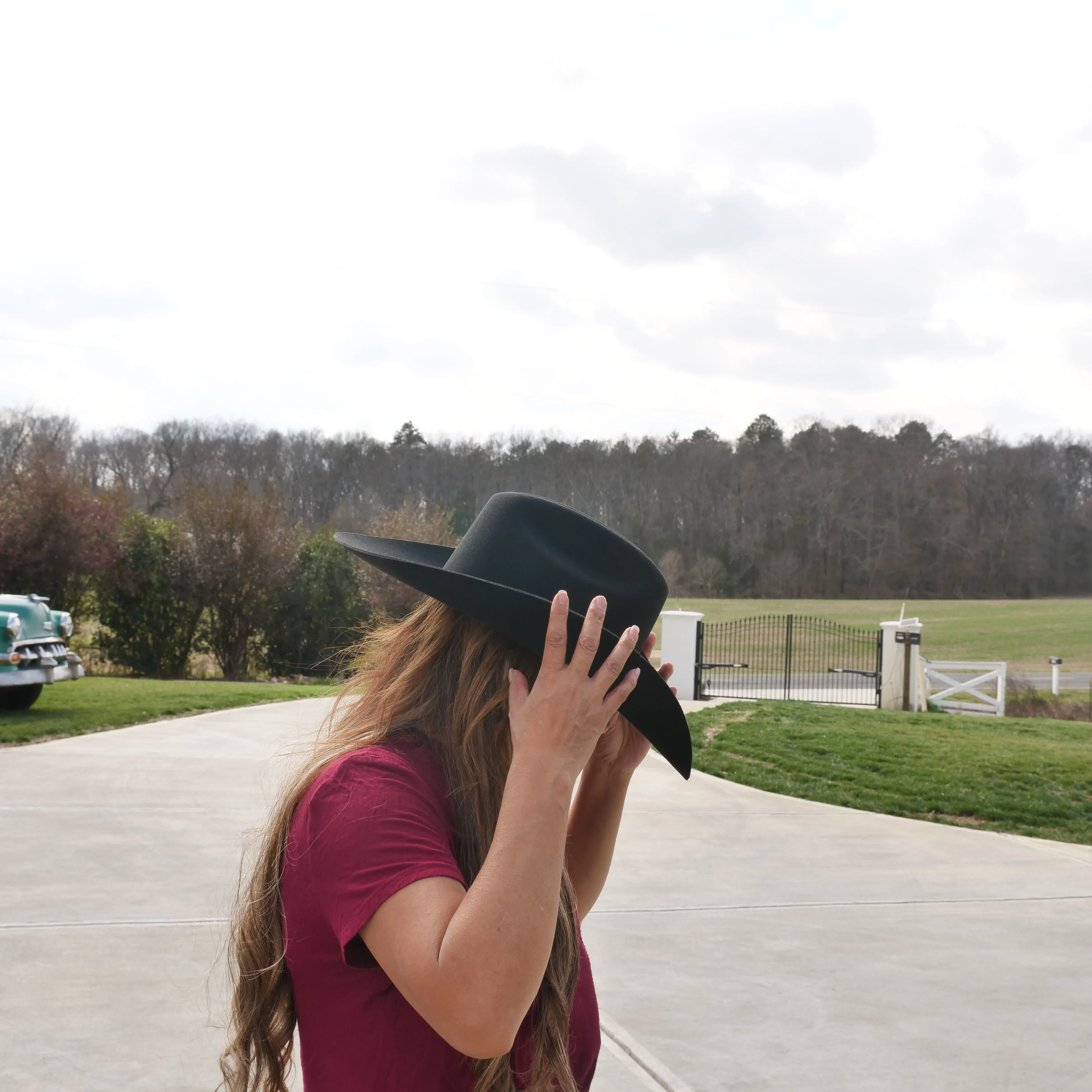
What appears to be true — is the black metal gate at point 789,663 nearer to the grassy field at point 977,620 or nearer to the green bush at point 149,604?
the grassy field at point 977,620

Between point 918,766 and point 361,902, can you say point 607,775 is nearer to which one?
point 361,902

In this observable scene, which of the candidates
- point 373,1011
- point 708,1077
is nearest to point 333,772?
point 373,1011

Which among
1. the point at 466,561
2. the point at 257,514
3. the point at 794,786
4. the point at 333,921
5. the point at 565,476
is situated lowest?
the point at 794,786

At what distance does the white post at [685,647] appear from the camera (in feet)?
56.2

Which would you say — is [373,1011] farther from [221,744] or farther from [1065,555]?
[1065,555]

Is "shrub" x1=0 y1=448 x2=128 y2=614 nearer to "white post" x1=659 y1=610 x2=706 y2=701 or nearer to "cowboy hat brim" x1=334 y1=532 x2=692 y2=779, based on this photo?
"white post" x1=659 y1=610 x2=706 y2=701

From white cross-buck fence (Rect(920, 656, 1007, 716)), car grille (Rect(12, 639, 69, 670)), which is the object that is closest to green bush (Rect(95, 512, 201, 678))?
car grille (Rect(12, 639, 69, 670))

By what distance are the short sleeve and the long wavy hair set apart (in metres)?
0.05

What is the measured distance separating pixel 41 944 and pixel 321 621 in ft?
61.8

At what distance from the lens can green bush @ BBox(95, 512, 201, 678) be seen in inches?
830

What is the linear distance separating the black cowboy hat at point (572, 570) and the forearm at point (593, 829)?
0.24 m

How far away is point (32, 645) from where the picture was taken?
10070 millimetres

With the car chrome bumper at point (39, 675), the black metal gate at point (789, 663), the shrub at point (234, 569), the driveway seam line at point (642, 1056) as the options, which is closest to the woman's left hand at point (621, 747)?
the driveway seam line at point (642, 1056)

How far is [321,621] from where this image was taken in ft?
75.1
